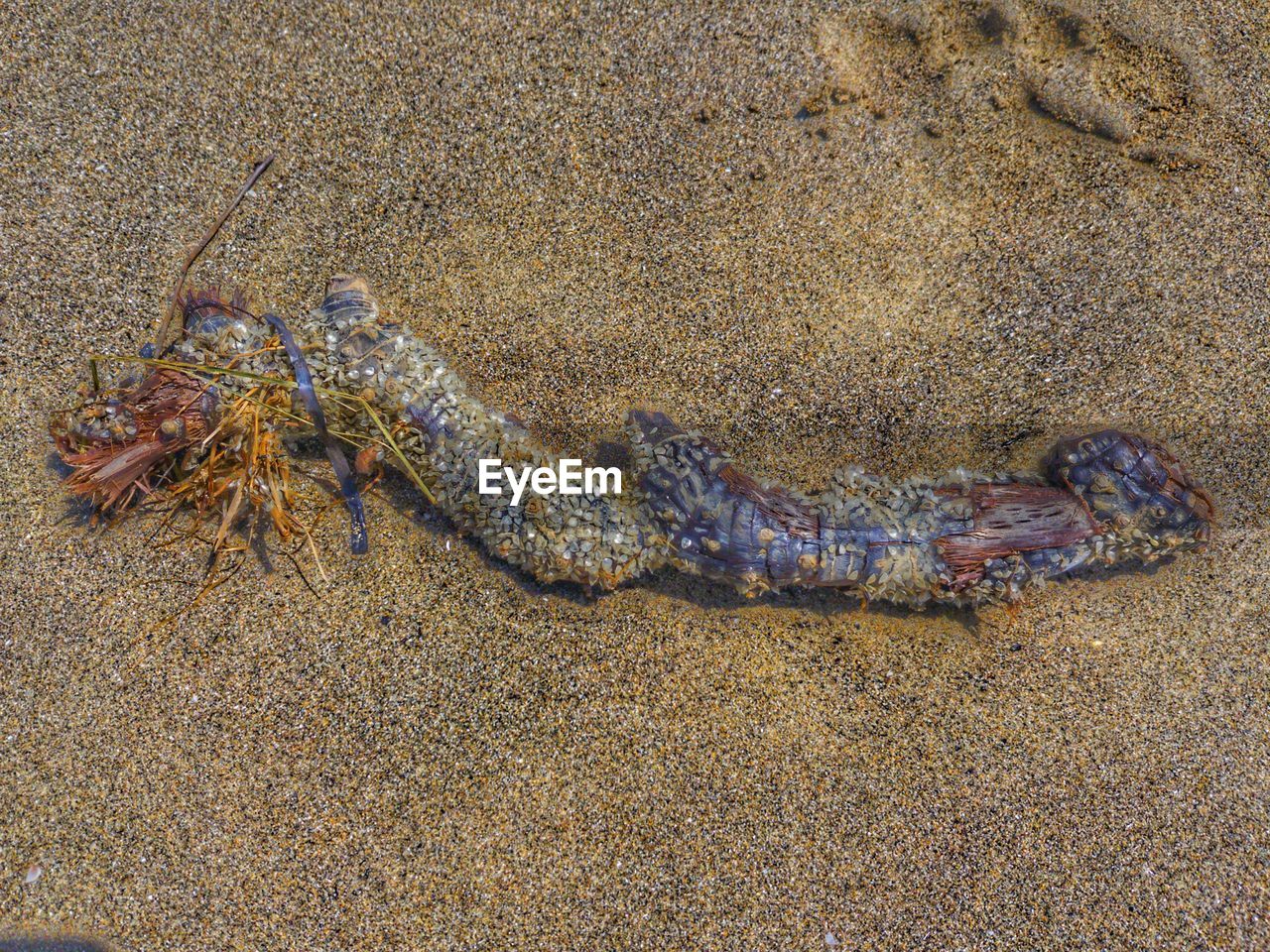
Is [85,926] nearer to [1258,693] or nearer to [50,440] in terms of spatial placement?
[50,440]

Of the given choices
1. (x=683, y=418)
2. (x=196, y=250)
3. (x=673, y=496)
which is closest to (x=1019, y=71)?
(x=683, y=418)

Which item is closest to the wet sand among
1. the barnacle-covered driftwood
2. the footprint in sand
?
the footprint in sand

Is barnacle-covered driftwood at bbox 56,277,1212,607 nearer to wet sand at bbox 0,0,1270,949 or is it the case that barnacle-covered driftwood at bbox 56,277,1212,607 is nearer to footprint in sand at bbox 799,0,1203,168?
wet sand at bbox 0,0,1270,949


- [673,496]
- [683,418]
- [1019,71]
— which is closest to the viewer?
[673,496]

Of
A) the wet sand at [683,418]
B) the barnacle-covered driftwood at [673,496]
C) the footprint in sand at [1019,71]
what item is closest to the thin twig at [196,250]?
the wet sand at [683,418]

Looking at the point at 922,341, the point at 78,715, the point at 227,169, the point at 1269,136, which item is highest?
the point at 1269,136

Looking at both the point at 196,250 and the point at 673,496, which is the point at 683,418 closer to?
the point at 673,496

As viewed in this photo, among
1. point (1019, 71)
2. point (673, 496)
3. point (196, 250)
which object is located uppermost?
point (1019, 71)

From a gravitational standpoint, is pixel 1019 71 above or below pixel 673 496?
above

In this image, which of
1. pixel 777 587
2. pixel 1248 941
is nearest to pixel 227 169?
pixel 777 587
